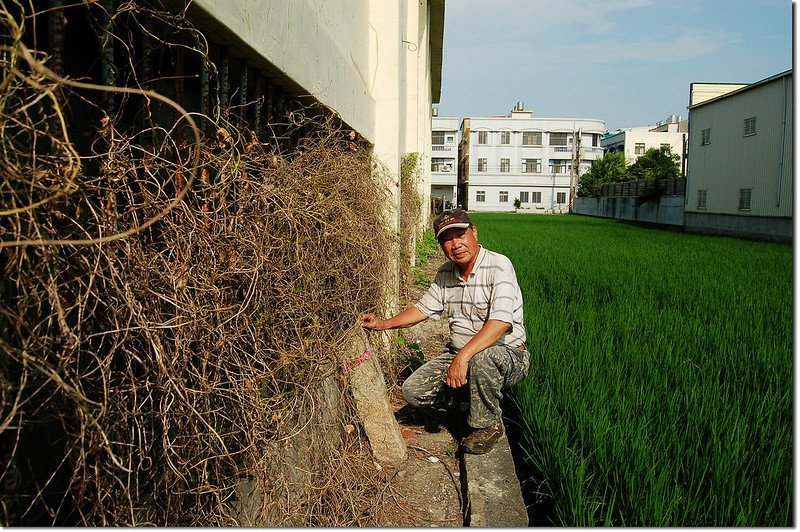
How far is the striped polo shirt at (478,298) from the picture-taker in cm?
332

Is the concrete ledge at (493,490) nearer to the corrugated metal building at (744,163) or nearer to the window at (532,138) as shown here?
the corrugated metal building at (744,163)

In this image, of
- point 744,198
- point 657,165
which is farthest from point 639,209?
point 744,198

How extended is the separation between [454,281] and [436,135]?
176ft

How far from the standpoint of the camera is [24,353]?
4.06 ft

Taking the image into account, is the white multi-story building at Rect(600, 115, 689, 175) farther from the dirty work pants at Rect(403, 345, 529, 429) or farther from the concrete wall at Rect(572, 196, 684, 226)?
the dirty work pants at Rect(403, 345, 529, 429)

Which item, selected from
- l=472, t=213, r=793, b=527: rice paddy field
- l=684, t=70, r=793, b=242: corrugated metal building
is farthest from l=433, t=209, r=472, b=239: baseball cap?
l=684, t=70, r=793, b=242: corrugated metal building

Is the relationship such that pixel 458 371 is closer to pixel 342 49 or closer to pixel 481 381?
pixel 481 381

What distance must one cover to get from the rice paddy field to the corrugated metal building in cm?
1444

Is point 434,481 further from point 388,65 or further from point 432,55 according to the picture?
point 432,55

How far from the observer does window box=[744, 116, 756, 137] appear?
70.4ft

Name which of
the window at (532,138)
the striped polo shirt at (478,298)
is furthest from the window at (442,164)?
the striped polo shirt at (478,298)

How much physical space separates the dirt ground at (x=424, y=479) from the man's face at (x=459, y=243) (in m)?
1.08

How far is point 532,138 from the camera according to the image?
2189 inches

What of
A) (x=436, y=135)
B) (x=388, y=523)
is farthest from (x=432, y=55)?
(x=436, y=135)
